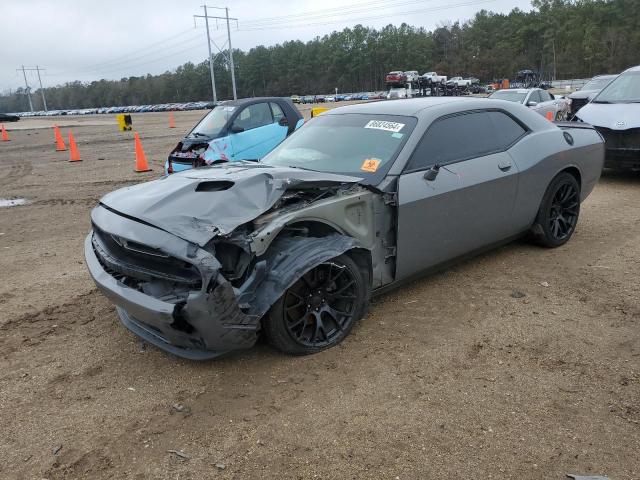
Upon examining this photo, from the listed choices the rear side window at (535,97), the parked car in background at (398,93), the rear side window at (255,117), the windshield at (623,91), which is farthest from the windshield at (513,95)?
the parked car in background at (398,93)

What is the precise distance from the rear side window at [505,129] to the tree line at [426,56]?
284ft

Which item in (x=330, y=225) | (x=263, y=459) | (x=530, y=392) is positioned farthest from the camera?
(x=330, y=225)

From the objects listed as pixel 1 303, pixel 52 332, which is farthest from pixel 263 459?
pixel 1 303

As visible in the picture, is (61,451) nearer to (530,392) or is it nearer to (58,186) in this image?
(530,392)

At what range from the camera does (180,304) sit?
9.35ft

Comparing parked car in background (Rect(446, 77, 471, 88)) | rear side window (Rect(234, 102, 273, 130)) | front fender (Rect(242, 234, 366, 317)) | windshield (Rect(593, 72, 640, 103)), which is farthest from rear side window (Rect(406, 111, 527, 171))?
parked car in background (Rect(446, 77, 471, 88))

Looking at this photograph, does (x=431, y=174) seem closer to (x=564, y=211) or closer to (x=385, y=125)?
(x=385, y=125)

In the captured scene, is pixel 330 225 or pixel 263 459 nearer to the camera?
pixel 263 459

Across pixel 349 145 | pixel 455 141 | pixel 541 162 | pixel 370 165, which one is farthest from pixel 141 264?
pixel 541 162

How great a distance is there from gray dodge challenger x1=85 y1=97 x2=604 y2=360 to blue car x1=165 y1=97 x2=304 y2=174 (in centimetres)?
459

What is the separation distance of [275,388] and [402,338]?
1.02m

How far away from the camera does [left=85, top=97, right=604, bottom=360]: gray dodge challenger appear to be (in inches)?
118

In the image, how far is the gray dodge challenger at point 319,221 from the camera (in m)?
3.00

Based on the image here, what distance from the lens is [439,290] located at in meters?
4.40
